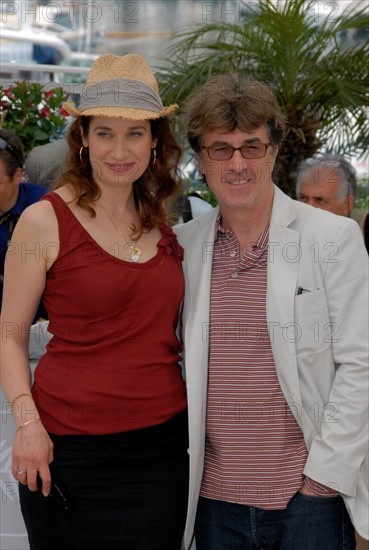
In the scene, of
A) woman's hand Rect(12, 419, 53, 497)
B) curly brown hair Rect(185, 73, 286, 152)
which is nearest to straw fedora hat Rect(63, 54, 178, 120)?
curly brown hair Rect(185, 73, 286, 152)

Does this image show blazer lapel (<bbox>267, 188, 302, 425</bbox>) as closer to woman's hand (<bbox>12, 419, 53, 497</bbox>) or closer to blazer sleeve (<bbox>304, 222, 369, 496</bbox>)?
blazer sleeve (<bbox>304, 222, 369, 496</bbox>)

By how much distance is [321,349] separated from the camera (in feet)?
7.75

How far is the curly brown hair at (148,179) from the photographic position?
2.46m

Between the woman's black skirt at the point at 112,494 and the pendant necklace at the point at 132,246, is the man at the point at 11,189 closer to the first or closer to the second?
the pendant necklace at the point at 132,246

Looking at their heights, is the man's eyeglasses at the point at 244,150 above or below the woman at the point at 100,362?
above

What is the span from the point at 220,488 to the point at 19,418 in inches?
25.2

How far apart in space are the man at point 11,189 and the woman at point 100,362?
1350mm

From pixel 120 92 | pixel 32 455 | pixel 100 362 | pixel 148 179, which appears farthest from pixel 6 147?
pixel 32 455

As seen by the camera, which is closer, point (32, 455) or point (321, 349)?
point (32, 455)

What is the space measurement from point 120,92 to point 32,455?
1081mm

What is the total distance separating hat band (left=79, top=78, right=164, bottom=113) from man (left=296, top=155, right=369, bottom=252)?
6.23 ft

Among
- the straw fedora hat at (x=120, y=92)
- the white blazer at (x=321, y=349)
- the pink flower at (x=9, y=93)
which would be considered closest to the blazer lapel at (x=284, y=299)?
the white blazer at (x=321, y=349)

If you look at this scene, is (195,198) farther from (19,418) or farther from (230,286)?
(19,418)

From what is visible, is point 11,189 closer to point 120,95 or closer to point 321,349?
point 120,95
